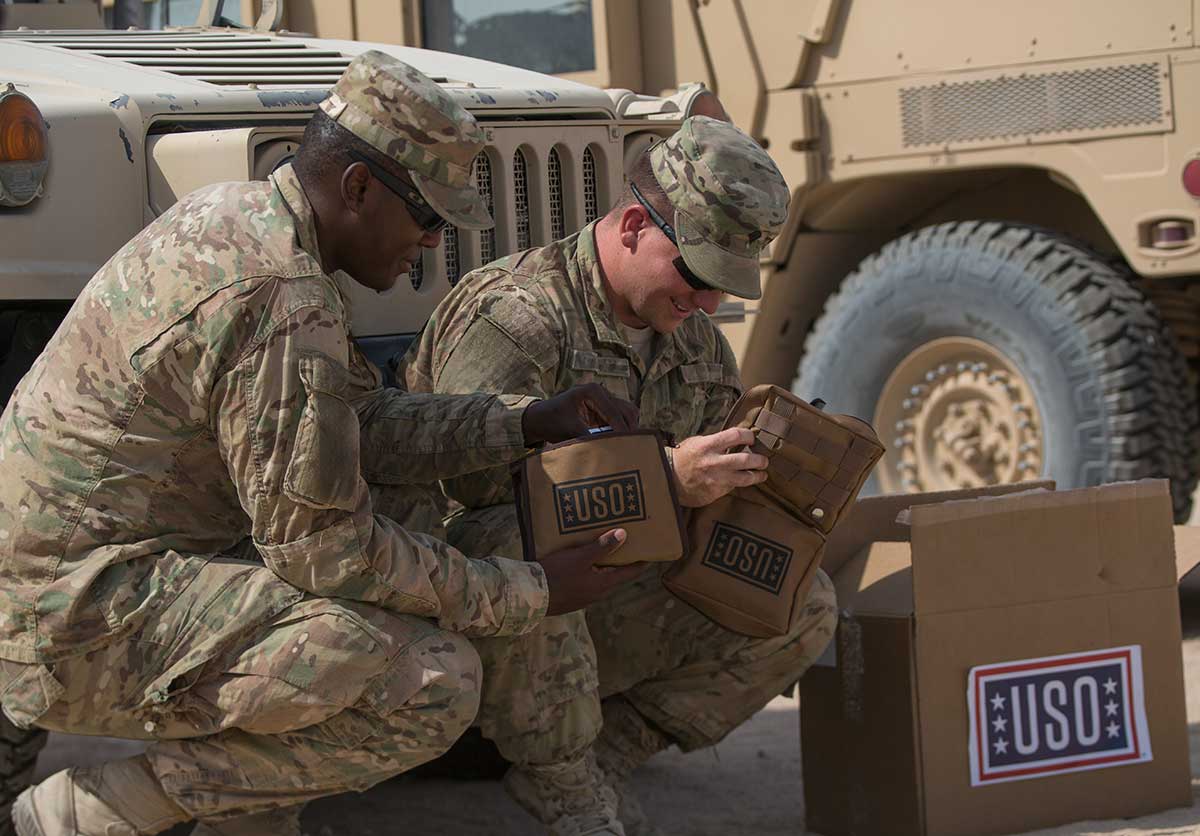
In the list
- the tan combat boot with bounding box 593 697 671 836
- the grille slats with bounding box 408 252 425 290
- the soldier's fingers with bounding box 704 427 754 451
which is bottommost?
the tan combat boot with bounding box 593 697 671 836

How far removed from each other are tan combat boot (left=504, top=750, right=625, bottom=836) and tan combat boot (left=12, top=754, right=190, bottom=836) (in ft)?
1.95

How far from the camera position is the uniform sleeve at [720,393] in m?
3.54

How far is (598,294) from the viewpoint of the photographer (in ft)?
10.7

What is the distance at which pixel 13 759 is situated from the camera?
10.4 ft

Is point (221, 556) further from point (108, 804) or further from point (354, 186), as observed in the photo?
point (354, 186)

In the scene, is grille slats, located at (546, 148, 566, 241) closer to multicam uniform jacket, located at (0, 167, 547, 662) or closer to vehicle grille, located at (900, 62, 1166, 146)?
multicam uniform jacket, located at (0, 167, 547, 662)

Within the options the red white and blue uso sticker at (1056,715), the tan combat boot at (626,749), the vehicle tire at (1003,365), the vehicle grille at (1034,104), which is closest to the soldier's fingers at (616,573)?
the tan combat boot at (626,749)

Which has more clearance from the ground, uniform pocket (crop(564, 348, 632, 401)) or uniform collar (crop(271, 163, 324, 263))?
uniform collar (crop(271, 163, 324, 263))

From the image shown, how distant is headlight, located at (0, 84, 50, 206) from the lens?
3.22m

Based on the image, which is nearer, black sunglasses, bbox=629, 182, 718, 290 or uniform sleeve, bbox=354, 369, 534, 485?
uniform sleeve, bbox=354, 369, 534, 485

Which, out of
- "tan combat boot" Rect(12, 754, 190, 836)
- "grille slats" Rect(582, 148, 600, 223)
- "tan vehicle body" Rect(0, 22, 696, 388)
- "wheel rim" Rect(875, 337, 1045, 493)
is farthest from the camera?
"wheel rim" Rect(875, 337, 1045, 493)

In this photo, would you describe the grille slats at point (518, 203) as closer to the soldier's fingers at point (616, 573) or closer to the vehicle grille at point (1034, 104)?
the soldier's fingers at point (616, 573)

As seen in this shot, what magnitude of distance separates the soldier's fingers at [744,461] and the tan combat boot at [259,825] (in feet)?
2.85

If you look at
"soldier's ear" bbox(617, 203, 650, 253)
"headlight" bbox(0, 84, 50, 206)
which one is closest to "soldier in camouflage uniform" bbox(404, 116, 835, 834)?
"soldier's ear" bbox(617, 203, 650, 253)
